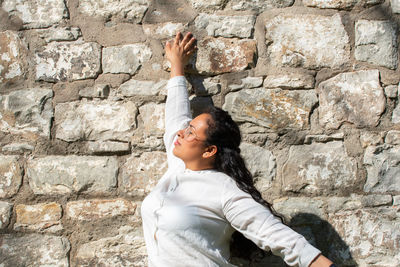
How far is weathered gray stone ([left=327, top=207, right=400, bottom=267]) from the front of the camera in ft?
6.68

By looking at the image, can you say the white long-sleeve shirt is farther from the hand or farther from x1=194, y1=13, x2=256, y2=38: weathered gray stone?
x1=194, y1=13, x2=256, y2=38: weathered gray stone

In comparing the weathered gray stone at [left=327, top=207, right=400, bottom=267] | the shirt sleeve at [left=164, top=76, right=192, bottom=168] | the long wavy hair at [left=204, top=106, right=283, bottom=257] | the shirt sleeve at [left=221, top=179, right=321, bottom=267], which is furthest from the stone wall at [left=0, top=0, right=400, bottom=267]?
the shirt sleeve at [left=221, top=179, right=321, bottom=267]

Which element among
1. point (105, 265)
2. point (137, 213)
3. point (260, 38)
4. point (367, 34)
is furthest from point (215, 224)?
point (367, 34)

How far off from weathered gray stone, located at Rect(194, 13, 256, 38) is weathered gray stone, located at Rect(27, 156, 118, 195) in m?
0.84

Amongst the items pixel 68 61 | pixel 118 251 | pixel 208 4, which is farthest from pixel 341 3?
pixel 118 251

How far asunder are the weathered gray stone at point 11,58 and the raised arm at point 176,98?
799mm

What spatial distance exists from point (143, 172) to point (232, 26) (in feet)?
2.88

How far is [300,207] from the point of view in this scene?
2066 millimetres

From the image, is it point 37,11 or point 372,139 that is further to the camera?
point 37,11

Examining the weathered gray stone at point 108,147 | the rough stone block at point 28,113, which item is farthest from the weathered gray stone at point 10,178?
the weathered gray stone at point 108,147

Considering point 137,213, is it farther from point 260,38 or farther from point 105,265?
point 260,38

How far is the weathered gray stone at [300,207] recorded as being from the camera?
2062mm

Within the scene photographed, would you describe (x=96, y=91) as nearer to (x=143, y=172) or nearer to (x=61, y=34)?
(x=61, y=34)

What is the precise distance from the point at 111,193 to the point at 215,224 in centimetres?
65
